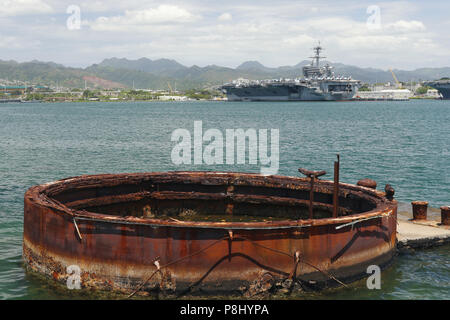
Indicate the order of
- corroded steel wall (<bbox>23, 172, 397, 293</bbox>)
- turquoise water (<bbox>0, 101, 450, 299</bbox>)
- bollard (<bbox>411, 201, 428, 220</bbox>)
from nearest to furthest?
corroded steel wall (<bbox>23, 172, 397, 293</bbox>), turquoise water (<bbox>0, 101, 450, 299</bbox>), bollard (<bbox>411, 201, 428, 220</bbox>)

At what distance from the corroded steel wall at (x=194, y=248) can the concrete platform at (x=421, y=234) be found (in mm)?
3453

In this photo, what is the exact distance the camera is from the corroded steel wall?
12266 mm

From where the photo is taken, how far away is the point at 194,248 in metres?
12.2

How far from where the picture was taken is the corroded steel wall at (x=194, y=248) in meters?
12.3

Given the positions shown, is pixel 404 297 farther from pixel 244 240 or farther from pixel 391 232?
pixel 244 240

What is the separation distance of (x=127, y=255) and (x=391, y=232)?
7979 mm

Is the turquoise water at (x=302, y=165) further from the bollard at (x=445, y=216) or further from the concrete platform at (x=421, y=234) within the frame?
the bollard at (x=445, y=216)

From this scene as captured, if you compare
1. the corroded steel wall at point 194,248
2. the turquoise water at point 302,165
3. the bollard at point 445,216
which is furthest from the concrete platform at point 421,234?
the corroded steel wall at point 194,248

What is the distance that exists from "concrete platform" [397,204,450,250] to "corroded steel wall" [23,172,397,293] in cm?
345

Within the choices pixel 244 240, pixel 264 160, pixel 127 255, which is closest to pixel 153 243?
pixel 127 255

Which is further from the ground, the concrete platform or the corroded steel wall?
the corroded steel wall

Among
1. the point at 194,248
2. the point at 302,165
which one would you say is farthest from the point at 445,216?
the point at 302,165

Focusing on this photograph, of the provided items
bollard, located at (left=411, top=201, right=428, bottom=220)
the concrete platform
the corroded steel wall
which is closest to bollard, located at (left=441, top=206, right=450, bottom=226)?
the concrete platform

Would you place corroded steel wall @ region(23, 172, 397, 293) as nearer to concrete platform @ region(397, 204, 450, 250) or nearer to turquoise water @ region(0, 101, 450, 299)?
turquoise water @ region(0, 101, 450, 299)
